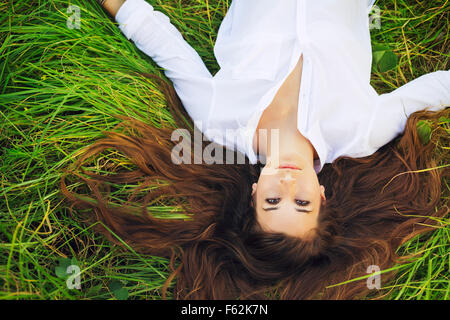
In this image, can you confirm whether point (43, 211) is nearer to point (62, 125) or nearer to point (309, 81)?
point (62, 125)

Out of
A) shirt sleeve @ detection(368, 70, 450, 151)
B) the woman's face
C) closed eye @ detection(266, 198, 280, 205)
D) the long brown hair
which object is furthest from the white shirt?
closed eye @ detection(266, 198, 280, 205)

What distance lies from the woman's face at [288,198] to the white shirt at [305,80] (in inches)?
9.9

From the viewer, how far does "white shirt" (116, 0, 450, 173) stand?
1.91 metres

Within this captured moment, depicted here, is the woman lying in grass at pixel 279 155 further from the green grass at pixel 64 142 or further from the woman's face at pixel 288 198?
the green grass at pixel 64 142

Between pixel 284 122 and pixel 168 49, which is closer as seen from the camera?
pixel 284 122

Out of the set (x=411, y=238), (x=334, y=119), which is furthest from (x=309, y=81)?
(x=411, y=238)

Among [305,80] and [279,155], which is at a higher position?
[305,80]

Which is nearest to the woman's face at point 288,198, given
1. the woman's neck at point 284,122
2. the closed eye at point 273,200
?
the closed eye at point 273,200

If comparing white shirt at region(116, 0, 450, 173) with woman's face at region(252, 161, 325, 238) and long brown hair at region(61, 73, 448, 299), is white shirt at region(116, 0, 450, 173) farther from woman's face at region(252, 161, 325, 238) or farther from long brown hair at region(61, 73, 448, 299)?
woman's face at region(252, 161, 325, 238)

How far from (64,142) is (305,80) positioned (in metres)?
1.45

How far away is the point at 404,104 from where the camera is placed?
199 cm

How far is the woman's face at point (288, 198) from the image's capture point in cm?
169

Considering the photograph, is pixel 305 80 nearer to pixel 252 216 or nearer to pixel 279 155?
pixel 279 155

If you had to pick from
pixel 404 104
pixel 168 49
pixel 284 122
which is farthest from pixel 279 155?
pixel 168 49
